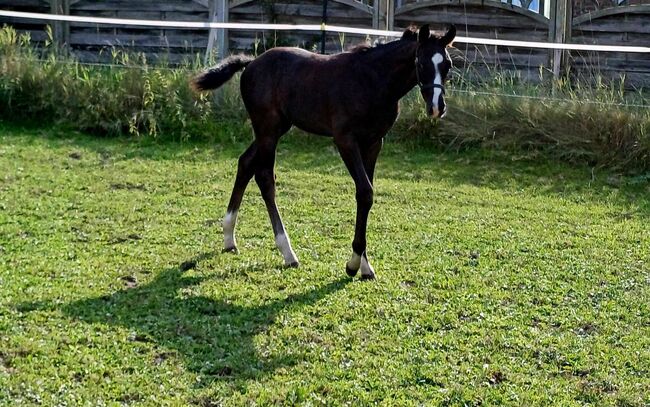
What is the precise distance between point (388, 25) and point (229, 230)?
8.61m

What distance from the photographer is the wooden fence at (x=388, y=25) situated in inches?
582

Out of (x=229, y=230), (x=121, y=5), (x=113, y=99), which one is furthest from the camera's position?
(x=121, y=5)

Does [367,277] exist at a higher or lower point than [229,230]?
lower

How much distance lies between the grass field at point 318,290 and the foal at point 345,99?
0.57 metres

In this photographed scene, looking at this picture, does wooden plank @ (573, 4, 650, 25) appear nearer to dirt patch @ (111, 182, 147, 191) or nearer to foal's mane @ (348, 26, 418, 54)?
dirt patch @ (111, 182, 147, 191)

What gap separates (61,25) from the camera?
15.7m

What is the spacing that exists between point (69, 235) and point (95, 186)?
188cm

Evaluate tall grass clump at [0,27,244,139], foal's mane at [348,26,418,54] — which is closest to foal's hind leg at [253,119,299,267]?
foal's mane at [348,26,418,54]

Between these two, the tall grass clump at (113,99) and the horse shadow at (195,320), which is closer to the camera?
the horse shadow at (195,320)

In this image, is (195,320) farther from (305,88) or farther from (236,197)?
(305,88)

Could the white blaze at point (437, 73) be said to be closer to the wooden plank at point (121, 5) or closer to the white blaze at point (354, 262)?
the white blaze at point (354, 262)

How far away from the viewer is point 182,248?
722 centimetres

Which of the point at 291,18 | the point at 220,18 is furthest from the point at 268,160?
the point at 291,18

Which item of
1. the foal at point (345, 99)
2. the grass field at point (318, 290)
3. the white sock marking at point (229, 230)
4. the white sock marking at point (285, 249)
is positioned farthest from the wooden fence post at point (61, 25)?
the white sock marking at point (285, 249)
